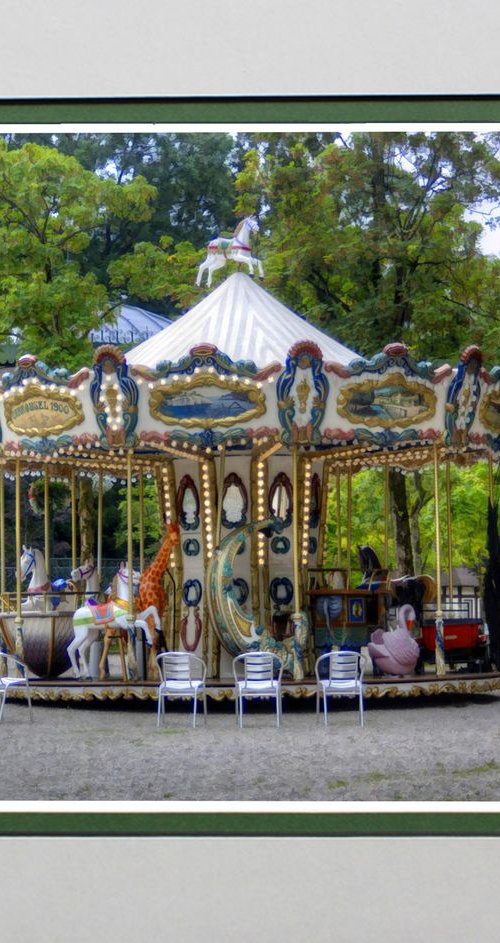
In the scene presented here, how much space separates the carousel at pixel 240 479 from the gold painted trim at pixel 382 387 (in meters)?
0.02

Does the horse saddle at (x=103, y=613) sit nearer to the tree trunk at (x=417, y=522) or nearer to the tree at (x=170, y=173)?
the tree trunk at (x=417, y=522)

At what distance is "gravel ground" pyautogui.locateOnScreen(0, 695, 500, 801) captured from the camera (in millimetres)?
11297

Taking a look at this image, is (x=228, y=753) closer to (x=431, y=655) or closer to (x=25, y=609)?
(x=431, y=655)

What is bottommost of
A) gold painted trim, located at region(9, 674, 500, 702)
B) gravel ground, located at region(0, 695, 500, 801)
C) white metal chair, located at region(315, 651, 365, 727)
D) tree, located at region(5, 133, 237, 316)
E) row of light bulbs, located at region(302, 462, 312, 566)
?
gravel ground, located at region(0, 695, 500, 801)

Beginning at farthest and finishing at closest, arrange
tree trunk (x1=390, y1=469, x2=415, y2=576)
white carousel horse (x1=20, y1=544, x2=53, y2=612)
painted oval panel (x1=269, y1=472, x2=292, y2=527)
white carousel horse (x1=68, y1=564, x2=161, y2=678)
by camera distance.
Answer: tree trunk (x1=390, y1=469, x2=415, y2=576), white carousel horse (x1=20, y1=544, x2=53, y2=612), painted oval panel (x1=269, y1=472, x2=292, y2=527), white carousel horse (x1=68, y1=564, x2=161, y2=678)

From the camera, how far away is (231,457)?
16.9m

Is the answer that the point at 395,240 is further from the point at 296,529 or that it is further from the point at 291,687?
the point at 291,687

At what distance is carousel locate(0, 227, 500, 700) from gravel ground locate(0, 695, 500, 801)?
64cm

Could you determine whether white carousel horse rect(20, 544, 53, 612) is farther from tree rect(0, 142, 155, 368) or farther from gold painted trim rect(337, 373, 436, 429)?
tree rect(0, 142, 155, 368)

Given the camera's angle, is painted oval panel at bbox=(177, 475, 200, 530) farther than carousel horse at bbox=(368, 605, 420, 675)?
Yes

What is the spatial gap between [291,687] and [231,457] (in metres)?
2.98

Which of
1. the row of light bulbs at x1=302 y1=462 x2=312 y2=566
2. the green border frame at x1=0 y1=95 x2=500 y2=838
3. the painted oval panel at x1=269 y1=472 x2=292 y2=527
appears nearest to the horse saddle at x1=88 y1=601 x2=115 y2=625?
the painted oval panel at x1=269 y1=472 x2=292 y2=527
